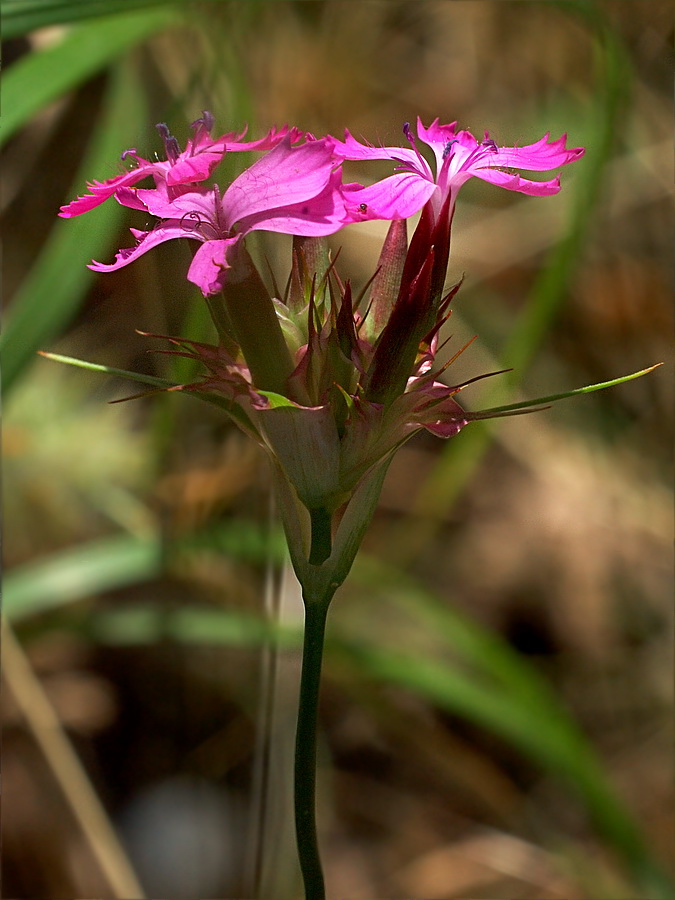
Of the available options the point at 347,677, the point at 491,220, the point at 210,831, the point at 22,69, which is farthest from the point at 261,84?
the point at 210,831

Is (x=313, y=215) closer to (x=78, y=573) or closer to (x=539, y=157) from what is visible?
(x=539, y=157)

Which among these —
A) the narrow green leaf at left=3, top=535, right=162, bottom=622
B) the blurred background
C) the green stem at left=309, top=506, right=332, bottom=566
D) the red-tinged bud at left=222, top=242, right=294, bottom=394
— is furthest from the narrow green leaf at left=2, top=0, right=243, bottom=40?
the narrow green leaf at left=3, top=535, right=162, bottom=622

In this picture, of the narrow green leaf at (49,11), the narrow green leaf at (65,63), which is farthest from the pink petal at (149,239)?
the narrow green leaf at (65,63)

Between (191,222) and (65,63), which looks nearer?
(191,222)

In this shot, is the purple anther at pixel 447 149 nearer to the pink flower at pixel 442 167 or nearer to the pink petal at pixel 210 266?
the pink flower at pixel 442 167

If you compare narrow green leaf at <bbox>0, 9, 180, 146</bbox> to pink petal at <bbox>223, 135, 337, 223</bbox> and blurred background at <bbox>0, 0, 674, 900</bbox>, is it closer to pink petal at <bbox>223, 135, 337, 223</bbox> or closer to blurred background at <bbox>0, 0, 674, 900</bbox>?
blurred background at <bbox>0, 0, 674, 900</bbox>

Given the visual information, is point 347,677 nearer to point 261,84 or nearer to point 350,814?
point 350,814

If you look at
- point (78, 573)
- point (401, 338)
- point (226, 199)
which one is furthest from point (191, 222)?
point (78, 573)
